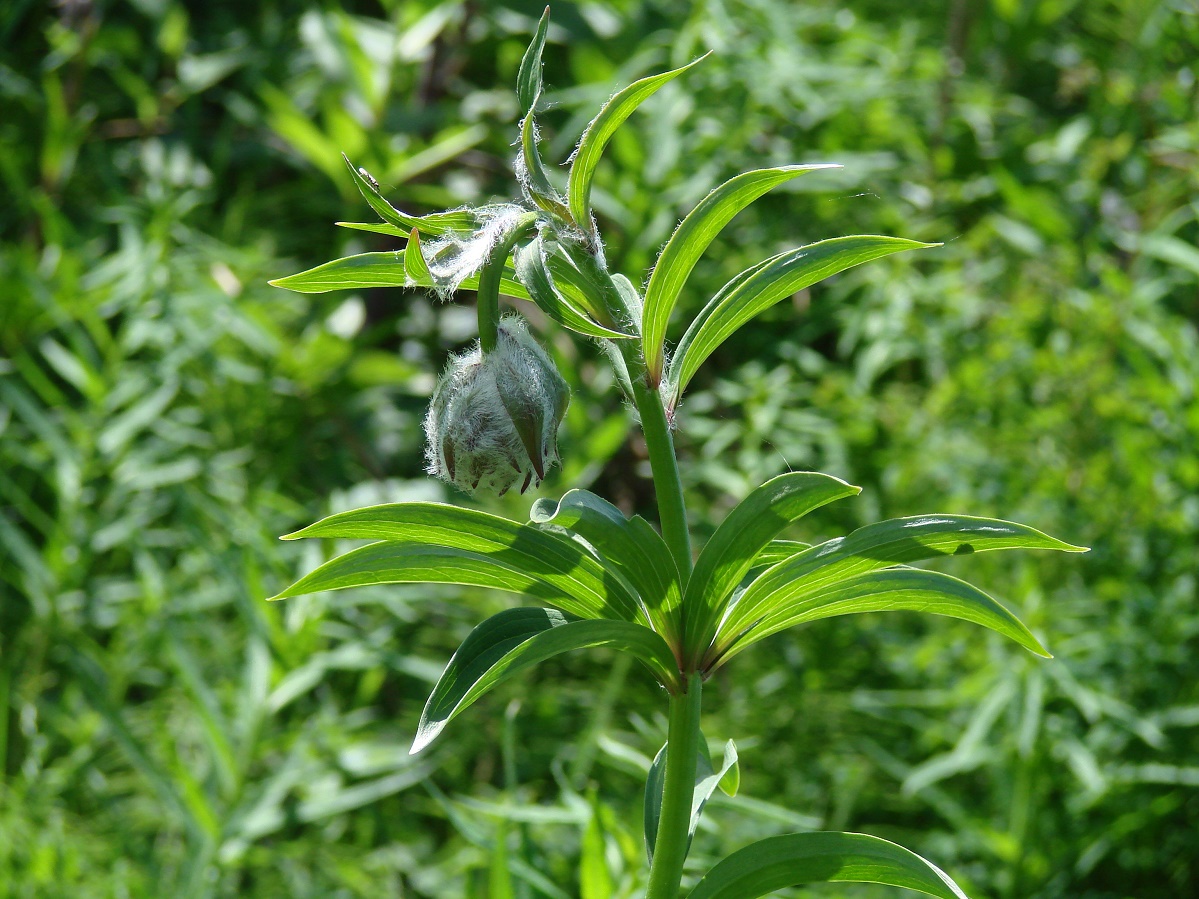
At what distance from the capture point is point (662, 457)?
1.45ft

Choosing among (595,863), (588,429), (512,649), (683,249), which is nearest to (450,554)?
(512,649)

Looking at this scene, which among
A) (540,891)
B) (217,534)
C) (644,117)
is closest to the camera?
(540,891)

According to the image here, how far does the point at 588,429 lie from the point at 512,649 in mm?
960

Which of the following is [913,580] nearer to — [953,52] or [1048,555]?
[1048,555]

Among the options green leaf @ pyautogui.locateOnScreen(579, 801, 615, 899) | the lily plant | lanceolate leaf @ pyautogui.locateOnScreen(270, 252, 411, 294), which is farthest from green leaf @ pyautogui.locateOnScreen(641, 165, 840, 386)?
green leaf @ pyautogui.locateOnScreen(579, 801, 615, 899)

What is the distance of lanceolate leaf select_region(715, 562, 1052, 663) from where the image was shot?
42 cm

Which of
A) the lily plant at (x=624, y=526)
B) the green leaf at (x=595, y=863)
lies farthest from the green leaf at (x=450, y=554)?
the green leaf at (x=595, y=863)

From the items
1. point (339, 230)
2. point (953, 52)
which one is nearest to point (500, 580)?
point (339, 230)

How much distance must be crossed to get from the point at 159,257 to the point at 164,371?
0.18 meters

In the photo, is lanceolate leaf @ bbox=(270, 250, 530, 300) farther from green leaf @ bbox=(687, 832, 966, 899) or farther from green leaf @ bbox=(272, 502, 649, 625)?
green leaf @ bbox=(687, 832, 966, 899)

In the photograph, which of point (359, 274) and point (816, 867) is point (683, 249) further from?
point (816, 867)

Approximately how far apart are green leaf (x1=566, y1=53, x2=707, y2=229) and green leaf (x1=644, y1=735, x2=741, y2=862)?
0.24 metres

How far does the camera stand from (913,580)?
1.40 ft

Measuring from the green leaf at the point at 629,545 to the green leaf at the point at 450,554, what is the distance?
0.4 inches
